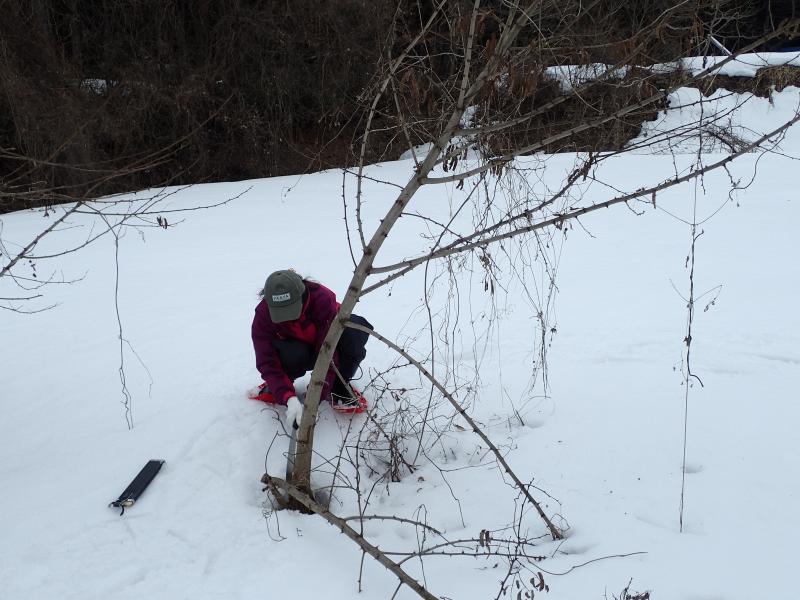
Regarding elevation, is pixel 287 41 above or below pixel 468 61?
above

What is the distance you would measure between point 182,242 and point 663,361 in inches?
225

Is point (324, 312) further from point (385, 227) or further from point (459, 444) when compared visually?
point (385, 227)

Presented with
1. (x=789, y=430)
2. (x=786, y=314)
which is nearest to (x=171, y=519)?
(x=789, y=430)

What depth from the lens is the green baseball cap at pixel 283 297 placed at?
124 inches

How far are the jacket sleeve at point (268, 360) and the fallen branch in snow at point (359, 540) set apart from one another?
66 cm

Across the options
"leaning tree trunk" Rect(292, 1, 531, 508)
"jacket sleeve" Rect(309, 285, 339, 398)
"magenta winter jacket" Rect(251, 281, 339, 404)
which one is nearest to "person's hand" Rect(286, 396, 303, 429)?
"magenta winter jacket" Rect(251, 281, 339, 404)

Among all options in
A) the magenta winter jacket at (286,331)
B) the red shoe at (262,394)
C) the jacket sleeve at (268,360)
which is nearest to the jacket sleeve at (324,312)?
the magenta winter jacket at (286,331)

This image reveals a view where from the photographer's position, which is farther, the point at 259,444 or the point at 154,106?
the point at 154,106

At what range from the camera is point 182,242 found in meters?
7.67

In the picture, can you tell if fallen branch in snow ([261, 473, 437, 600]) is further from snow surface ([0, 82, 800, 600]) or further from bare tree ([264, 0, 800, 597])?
snow surface ([0, 82, 800, 600])

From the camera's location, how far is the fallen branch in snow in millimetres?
2100

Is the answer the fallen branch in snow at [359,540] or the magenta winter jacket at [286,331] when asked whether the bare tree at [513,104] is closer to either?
the fallen branch in snow at [359,540]

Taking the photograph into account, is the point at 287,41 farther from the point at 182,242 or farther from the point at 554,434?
the point at 554,434

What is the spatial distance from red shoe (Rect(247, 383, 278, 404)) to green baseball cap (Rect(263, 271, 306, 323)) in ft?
1.96
